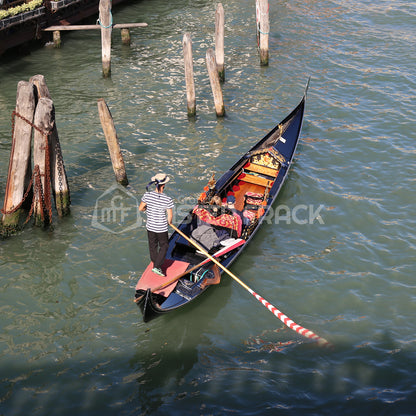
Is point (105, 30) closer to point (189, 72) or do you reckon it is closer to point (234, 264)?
point (189, 72)

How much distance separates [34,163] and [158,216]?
282 cm

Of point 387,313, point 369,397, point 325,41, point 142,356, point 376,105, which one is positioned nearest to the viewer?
point 369,397

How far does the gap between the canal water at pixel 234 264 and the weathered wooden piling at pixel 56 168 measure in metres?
0.33

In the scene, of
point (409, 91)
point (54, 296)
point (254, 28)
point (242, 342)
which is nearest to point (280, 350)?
point (242, 342)

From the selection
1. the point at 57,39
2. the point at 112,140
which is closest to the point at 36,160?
the point at 112,140

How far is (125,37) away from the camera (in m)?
17.1

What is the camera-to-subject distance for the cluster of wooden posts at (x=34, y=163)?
329 inches

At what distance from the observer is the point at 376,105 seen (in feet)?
45.2

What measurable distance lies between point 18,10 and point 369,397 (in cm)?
1403

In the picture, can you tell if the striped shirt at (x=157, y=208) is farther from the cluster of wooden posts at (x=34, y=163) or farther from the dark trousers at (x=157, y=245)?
the cluster of wooden posts at (x=34, y=163)

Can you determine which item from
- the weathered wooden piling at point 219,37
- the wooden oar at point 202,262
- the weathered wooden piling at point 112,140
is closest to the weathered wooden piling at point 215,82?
the weathered wooden piling at point 219,37

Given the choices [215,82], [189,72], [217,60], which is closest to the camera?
[189,72]

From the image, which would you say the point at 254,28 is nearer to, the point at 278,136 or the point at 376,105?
the point at 376,105

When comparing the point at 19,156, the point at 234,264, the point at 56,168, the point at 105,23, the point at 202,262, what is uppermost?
the point at 105,23
